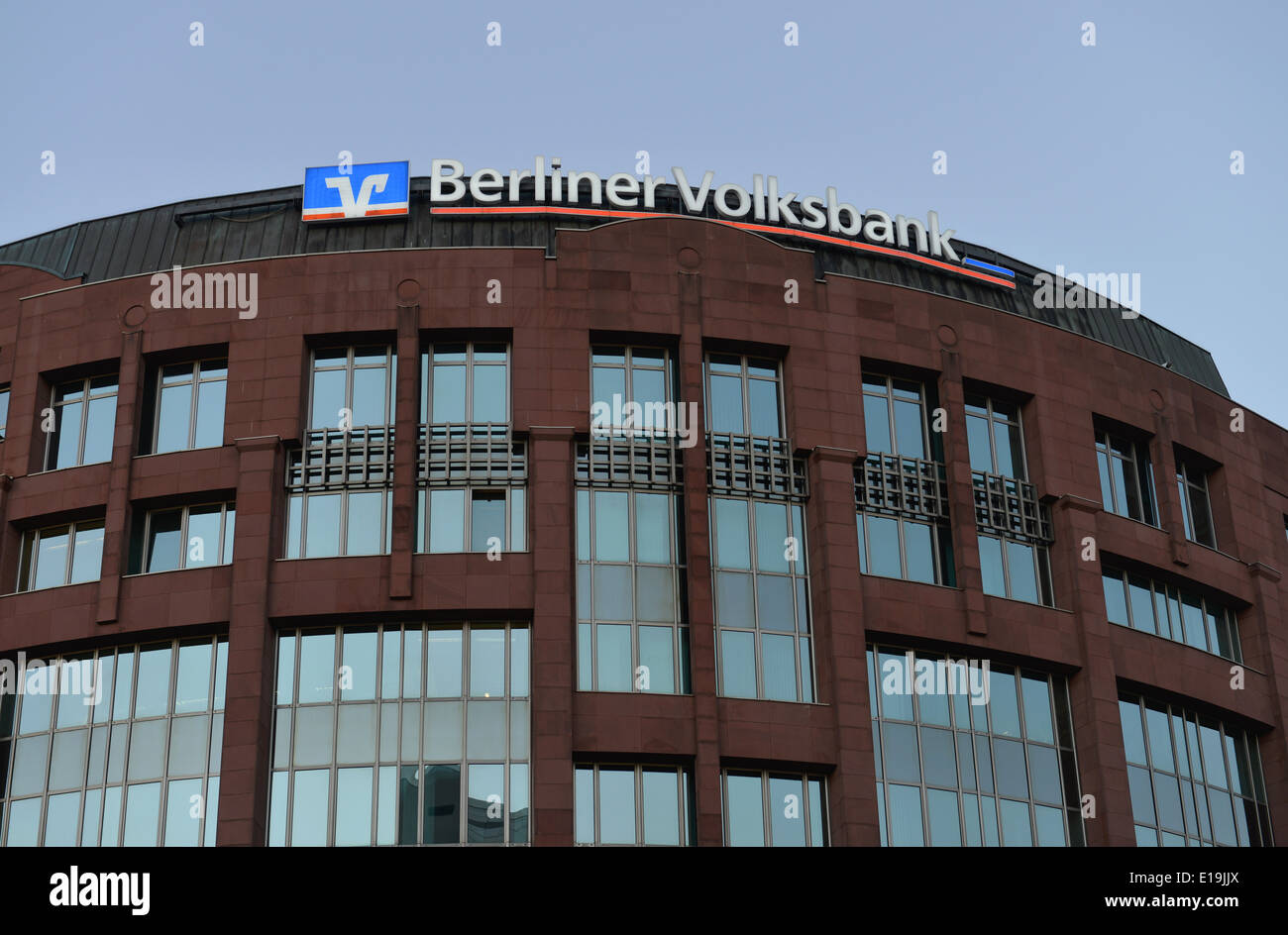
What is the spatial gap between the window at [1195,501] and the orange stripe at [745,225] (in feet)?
26.2

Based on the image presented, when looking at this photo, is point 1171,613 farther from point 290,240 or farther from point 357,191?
point 290,240

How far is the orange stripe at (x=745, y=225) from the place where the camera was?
49.7 meters

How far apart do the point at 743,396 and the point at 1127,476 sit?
42.1 feet

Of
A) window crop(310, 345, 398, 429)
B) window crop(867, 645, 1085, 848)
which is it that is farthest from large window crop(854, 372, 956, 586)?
window crop(310, 345, 398, 429)

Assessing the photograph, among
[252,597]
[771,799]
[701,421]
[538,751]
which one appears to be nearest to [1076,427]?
[701,421]

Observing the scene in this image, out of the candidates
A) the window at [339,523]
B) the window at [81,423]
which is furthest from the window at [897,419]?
the window at [81,423]

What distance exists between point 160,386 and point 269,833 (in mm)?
13397

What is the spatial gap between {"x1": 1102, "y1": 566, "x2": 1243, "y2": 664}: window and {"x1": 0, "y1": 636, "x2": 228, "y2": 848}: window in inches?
979

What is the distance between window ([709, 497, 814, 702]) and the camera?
146ft

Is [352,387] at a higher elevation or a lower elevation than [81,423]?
higher

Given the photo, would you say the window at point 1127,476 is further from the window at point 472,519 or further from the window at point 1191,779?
the window at point 472,519

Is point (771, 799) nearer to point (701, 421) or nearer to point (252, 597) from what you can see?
point (701, 421)

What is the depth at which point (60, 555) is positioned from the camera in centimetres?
4716

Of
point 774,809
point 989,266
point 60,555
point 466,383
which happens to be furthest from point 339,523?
point 989,266
